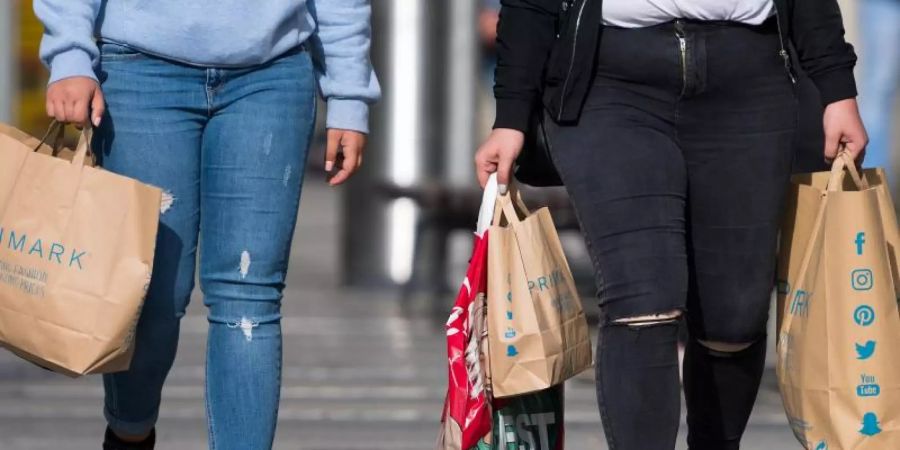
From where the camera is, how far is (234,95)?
4047 millimetres

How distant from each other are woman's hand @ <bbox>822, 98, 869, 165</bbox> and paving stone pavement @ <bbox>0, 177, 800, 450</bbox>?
6.70ft

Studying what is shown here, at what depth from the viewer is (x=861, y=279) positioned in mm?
3926

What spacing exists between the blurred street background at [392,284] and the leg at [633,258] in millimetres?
484

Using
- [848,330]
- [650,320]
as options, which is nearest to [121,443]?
[650,320]

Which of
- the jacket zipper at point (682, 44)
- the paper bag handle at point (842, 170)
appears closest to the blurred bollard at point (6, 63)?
the jacket zipper at point (682, 44)

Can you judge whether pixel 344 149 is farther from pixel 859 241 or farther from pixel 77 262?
pixel 859 241

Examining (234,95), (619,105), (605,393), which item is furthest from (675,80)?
(234,95)

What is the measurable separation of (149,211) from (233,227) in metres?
0.22

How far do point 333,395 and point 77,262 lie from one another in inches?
145

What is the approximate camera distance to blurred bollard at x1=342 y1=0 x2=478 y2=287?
12.8 m

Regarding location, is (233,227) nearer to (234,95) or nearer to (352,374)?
(234,95)

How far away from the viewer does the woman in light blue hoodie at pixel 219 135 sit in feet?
13.0

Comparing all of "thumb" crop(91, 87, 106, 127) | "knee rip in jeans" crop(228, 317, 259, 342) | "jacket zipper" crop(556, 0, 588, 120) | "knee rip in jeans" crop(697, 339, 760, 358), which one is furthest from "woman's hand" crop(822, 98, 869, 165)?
"thumb" crop(91, 87, 106, 127)

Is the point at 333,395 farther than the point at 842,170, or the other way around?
the point at 333,395
